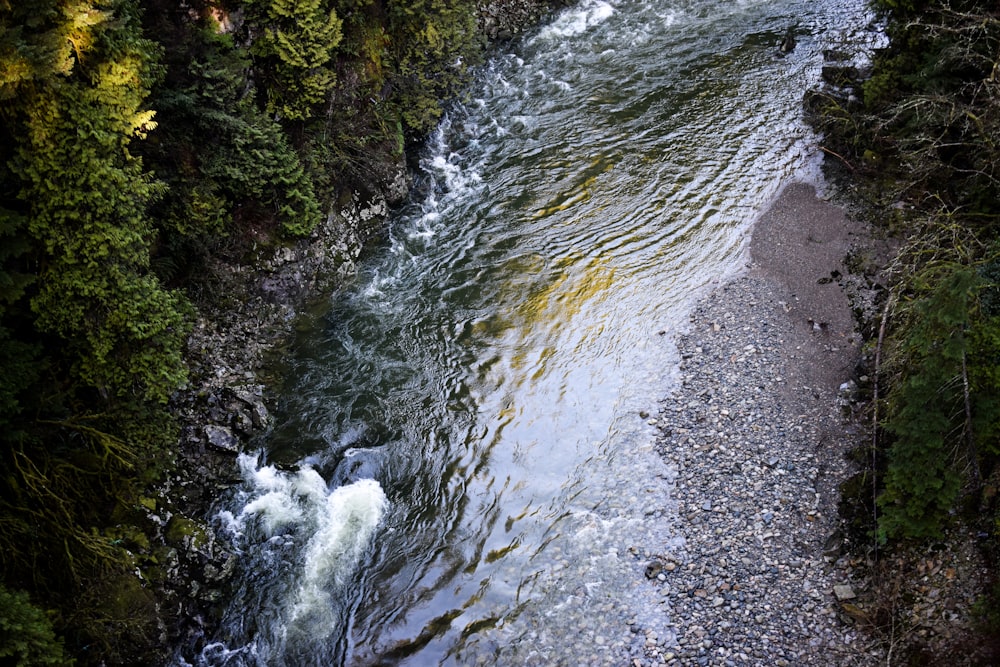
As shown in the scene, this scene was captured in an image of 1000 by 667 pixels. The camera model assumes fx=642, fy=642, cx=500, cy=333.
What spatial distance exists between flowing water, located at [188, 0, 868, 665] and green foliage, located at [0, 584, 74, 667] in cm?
301

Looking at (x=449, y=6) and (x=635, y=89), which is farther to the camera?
(x=635, y=89)

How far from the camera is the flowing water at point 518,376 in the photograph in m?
10.8

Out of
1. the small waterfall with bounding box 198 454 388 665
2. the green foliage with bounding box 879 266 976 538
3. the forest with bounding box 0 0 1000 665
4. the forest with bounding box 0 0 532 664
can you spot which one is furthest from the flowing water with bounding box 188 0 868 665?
the green foliage with bounding box 879 266 976 538

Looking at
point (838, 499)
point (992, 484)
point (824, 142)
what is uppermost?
point (824, 142)

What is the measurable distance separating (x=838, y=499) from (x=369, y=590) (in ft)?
26.8

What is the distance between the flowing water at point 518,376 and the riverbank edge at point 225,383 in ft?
1.49

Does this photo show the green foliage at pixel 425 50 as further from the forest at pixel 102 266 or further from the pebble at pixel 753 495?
the pebble at pixel 753 495

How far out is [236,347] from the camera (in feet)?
46.0

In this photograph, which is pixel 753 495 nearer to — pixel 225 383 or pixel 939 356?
pixel 939 356

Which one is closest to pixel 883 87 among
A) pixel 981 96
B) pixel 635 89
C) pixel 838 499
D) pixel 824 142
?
pixel 824 142

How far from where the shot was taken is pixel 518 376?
47.6ft

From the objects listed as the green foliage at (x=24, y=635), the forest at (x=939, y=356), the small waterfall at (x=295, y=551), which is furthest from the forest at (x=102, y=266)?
the forest at (x=939, y=356)

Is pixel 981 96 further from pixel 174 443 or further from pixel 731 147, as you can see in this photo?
pixel 174 443

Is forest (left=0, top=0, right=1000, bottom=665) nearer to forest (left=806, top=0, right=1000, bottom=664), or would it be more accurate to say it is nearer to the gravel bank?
forest (left=806, top=0, right=1000, bottom=664)
